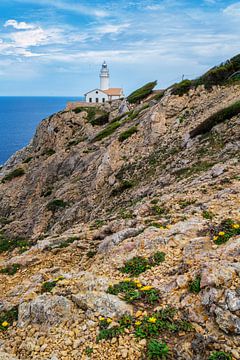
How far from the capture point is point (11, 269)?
1488cm

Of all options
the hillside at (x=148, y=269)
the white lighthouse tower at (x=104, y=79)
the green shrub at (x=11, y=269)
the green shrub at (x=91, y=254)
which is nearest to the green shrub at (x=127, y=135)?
the hillside at (x=148, y=269)

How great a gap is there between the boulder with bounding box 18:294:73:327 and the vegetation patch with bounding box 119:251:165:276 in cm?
213

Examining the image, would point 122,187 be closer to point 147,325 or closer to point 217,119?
point 217,119

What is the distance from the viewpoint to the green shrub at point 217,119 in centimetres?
2456

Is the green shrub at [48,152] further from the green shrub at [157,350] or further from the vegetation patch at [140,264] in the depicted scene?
the green shrub at [157,350]

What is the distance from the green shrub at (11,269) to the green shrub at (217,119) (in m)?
17.0

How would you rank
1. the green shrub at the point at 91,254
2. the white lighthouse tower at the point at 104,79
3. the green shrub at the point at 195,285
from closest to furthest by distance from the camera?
the green shrub at the point at 195,285
the green shrub at the point at 91,254
the white lighthouse tower at the point at 104,79

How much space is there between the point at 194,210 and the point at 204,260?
170 inches

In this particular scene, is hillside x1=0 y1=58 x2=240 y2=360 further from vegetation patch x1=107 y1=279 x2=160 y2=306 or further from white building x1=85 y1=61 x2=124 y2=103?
white building x1=85 y1=61 x2=124 y2=103

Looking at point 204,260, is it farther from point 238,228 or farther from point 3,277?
point 3,277

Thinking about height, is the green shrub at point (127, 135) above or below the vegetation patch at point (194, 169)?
above

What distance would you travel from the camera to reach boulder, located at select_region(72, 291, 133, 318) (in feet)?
28.7

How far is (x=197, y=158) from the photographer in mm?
22656

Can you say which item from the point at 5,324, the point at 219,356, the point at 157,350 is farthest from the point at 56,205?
the point at 219,356
